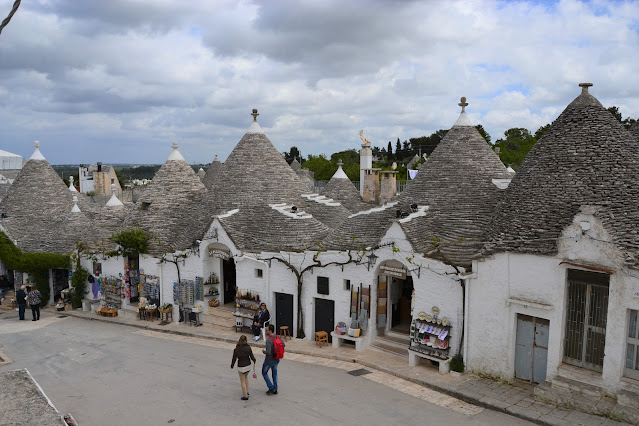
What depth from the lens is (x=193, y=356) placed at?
1659cm

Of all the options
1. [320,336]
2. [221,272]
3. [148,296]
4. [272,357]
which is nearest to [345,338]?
[320,336]

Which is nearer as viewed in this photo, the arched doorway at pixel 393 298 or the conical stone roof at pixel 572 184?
the conical stone roof at pixel 572 184

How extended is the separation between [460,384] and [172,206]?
1589 centimetres

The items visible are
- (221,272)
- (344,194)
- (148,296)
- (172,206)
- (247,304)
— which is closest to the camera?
(247,304)

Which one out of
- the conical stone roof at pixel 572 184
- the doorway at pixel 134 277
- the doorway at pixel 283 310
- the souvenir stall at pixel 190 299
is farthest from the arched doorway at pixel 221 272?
the conical stone roof at pixel 572 184

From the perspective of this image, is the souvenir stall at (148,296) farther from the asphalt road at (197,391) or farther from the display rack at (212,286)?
the asphalt road at (197,391)

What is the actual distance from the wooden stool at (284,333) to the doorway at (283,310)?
141 mm

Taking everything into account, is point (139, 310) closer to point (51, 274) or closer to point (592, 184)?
point (51, 274)

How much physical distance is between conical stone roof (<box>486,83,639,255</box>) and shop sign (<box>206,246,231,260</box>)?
10.1m

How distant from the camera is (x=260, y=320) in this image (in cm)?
1769

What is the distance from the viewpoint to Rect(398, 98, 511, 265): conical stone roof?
49.6 feet

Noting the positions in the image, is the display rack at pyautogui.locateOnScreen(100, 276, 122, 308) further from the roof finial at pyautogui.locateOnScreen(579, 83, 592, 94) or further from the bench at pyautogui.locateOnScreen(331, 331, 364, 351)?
the roof finial at pyautogui.locateOnScreen(579, 83, 592, 94)

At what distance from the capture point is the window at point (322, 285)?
1741cm

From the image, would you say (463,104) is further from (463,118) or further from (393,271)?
(393,271)
